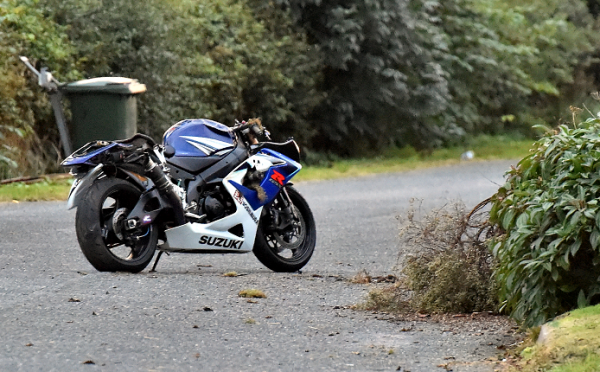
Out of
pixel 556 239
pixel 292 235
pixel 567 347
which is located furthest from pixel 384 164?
pixel 567 347

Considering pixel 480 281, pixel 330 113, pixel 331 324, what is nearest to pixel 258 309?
pixel 331 324

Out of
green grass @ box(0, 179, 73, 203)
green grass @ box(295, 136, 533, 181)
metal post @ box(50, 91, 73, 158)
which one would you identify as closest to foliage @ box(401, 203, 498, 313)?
green grass @ box(0, 179, 73, 203)

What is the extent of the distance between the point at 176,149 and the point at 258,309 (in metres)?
2.14

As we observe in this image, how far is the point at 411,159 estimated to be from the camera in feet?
87.0

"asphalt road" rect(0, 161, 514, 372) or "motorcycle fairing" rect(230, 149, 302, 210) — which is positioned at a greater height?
"motorcycle fairing" rect(230, 149, 302, 210)

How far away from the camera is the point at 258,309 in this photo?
7.15m

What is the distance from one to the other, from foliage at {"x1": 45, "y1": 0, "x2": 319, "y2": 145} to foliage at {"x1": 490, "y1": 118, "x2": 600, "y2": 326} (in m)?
12.8

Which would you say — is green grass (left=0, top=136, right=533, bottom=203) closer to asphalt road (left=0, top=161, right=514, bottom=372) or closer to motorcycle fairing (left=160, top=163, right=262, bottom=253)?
asphalt road (left=0, top=161, right=514, bottom=372)

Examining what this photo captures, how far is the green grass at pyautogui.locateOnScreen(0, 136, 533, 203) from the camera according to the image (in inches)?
607

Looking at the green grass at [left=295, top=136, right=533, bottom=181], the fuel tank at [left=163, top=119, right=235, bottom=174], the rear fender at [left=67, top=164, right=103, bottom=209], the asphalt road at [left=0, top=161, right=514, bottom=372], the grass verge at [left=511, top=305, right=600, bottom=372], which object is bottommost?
the green grass at [left=295, top=136, right=533, bottom=181]

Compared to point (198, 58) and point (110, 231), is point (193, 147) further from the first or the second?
point (198, 58)

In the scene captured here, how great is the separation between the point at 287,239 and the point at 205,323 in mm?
2707

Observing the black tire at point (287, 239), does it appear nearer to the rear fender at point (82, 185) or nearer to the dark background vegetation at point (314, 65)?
the rear fender at point (82, 185)

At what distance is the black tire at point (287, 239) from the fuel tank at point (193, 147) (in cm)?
57
